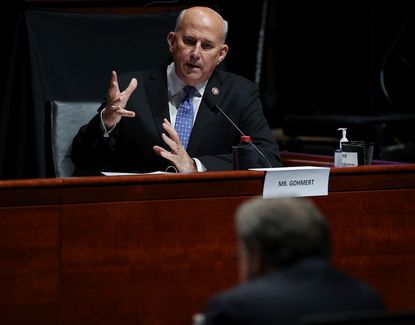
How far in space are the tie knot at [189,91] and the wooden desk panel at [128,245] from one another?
1.06 metres

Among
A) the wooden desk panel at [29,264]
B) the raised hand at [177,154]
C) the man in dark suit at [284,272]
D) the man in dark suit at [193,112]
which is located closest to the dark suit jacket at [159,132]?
the man in dark suit at [193,112]

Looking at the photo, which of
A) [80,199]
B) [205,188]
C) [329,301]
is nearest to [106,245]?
[80,199]

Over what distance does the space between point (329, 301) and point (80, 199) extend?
5.56 feet

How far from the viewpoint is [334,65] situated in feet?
25.2

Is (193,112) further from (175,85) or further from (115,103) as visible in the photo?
(115,103)

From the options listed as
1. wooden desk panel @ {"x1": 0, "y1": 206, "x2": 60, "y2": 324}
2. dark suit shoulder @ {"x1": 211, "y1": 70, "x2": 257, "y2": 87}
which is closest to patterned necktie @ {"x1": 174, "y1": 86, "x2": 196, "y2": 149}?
dark suit shoulder @ {"x1": 211, "y1": 70, "x2": 257, "y2": 87}

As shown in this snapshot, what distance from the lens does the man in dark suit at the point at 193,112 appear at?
14.2ft

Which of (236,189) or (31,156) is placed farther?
(31,156)

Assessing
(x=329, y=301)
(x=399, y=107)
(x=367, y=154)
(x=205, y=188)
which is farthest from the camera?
(x=399, y=107)

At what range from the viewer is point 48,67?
16.2ft

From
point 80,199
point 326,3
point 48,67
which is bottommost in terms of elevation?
point 80,199

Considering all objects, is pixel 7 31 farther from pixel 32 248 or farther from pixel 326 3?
pixel 326 3

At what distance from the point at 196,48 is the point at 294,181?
A: 1.12m

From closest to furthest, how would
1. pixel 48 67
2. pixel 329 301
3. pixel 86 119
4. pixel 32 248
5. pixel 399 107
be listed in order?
pixel 329 301, pixel 32 248, pixel 86 119, pixel 48 67, pixel 399 107
